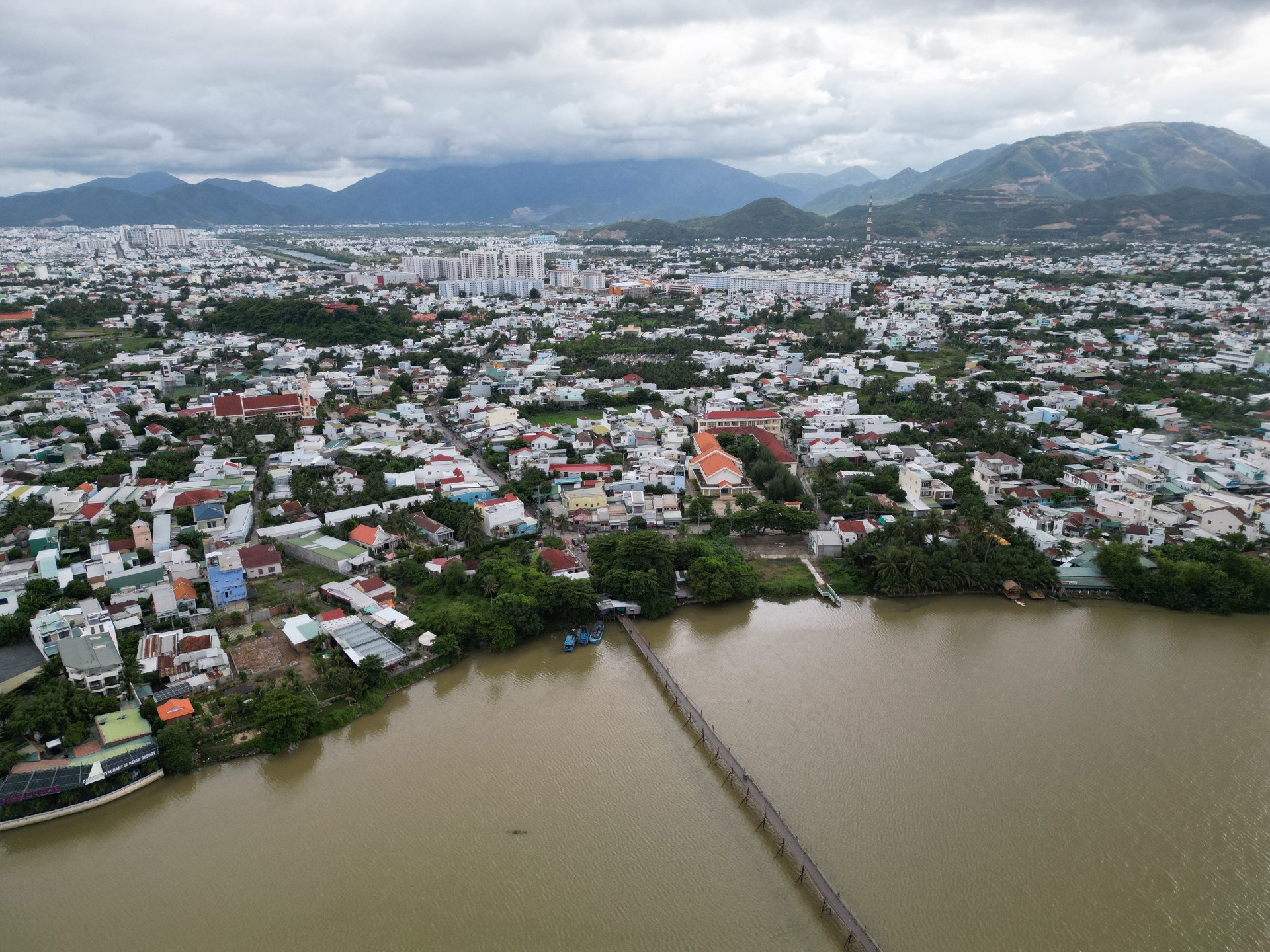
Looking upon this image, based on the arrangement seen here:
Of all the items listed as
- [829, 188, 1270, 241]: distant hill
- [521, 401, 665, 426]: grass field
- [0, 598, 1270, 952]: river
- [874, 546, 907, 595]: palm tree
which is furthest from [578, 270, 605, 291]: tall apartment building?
[0, 598, 1270, 952]: river

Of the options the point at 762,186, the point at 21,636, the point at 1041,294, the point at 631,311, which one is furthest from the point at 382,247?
the point at 762,186

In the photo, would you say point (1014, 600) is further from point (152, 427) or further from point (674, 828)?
point (152, 427)

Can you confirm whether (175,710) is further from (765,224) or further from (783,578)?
(765,224)

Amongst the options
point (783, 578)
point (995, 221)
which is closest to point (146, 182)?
point (995, 221)

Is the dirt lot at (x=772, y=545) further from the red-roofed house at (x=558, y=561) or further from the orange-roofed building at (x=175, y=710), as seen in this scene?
the orange-roofed building at (x=175, y=710)

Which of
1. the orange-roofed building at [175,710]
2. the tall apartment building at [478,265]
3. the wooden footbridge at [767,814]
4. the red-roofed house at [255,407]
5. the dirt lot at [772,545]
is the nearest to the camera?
the wooden footbridge at [767,814]

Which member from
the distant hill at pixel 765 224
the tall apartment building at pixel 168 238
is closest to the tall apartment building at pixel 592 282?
the distant hill at pixel 765 224

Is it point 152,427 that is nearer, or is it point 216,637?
point 216,637
